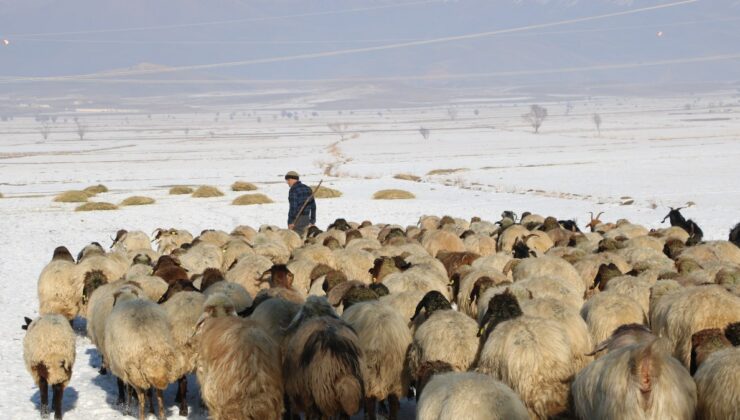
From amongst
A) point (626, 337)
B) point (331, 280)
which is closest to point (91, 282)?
point (331, 280)

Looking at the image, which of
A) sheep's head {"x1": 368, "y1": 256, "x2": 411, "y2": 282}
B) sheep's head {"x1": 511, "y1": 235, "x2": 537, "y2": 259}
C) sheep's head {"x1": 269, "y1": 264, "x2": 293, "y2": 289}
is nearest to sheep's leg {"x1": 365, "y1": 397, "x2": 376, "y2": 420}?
sheep's head {"x1": 269, "y1": 264, "x2": 293, "y2": 289}

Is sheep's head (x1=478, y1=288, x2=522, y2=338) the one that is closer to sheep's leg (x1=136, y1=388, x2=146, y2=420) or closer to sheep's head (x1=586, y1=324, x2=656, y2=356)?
sheep's head (x1=586, y1=324, x2=656, y2=356)

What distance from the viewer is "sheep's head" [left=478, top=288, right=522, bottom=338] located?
838 centimetres

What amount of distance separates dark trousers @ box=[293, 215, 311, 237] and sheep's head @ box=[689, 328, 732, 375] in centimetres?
1255

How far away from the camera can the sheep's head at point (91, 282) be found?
12602 mm

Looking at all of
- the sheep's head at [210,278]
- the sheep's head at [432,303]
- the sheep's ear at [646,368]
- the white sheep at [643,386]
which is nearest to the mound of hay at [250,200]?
the sheep's head at [210,278]

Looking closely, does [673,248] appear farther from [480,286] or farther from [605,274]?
[480,286]

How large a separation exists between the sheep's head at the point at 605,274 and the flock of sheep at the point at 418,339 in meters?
0.03

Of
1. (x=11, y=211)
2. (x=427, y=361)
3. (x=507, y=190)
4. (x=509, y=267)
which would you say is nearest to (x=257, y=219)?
(x=11, y=211)

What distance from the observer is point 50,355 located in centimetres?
948

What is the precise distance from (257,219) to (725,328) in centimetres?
2390

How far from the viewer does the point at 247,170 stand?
67.8 meters

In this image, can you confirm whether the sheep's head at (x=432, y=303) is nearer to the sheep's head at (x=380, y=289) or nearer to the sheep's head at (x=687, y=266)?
the sheep's head at (x=380, y=289)

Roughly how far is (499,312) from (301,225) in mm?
11728
